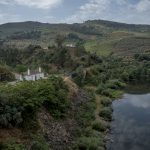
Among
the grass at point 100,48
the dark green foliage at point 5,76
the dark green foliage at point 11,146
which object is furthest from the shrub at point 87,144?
the grass at point 100,48

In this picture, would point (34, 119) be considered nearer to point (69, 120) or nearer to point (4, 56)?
point (69, 120)

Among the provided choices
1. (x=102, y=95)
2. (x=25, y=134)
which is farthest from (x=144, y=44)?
(x=25, y=134)

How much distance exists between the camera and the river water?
44844 millimetres

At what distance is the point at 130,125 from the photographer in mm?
54281

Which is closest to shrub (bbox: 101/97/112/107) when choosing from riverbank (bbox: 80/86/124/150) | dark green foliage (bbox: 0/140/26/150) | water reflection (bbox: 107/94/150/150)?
riverbank (bbox: 80/86/124/150)

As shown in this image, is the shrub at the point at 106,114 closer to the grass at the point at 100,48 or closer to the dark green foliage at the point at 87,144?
the dark green foliage at the point at 87,144

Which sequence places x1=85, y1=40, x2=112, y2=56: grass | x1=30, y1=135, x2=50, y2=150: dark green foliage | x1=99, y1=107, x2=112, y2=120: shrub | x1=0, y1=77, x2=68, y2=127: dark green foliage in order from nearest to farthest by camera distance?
x1=30, y1=135, x2=50, y2=150: dark green foliage
x1=0, y1=77, x2=68, y2=127: dark green foliage
x1=99, y1=107, x2=112, y2=120: shrub
x1=85, y1=40, x2=112, y2=56: grass

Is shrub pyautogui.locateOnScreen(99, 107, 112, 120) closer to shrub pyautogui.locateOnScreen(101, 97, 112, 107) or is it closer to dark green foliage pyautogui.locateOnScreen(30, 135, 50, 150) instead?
shrub pyautogui.locateOnScreen(101, 97, 112, 107)

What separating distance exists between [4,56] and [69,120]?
68151 millimetres

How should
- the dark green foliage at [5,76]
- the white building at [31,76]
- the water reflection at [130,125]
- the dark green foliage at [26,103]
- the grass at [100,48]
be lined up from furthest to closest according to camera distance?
the grass at [100,48] → the white building at [31,76] → the dark green foliage at [5,76] → the water reflection at [130,125] → the dark green foliage at [26,103]

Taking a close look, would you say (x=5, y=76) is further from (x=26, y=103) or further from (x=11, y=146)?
(x=11, y=146)

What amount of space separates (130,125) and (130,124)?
636 millimetres

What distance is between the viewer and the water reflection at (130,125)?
44775 mm

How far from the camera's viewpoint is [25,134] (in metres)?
37.9
